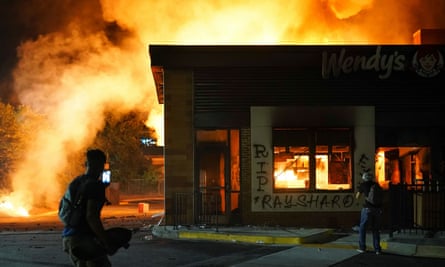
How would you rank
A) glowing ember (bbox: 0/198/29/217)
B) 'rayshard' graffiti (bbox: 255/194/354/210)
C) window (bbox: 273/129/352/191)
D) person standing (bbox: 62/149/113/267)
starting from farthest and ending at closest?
glowing ember (bbox: 0/198/29/217) → window (bbox: 273/129/352/191) → 'rayshard' graffiti (bbox: 255/194/354/210) → person standing (bbox: 62/149/113/267)

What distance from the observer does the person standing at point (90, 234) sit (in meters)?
5.20

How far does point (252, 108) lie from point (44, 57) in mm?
15476

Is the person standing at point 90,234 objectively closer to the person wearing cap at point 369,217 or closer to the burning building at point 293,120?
the person wearing cap at point 369,217

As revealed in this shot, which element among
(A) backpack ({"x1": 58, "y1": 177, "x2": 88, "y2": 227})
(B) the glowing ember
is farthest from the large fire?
(A) backpack ({"x1": 58, "y1": 177, "x2": 88, "y2": 227})

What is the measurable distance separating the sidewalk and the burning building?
45.7 inches

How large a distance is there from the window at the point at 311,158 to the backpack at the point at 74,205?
10.9 m

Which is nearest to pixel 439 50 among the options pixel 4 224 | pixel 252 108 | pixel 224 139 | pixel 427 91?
pixel 427 91

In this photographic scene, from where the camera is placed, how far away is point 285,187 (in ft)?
52.3

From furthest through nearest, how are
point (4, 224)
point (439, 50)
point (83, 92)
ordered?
point (83, 92) < point (4, 224) < point (439, 50)

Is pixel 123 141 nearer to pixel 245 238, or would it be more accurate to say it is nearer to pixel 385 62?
pixel 385 62

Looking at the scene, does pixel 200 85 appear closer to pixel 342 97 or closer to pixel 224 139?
pixel 224 139

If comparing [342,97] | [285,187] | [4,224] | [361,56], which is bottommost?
[4,224]

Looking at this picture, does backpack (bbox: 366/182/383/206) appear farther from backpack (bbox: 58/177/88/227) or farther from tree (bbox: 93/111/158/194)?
tree (bbox: 93/111/158/194)

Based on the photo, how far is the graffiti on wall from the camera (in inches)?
621
